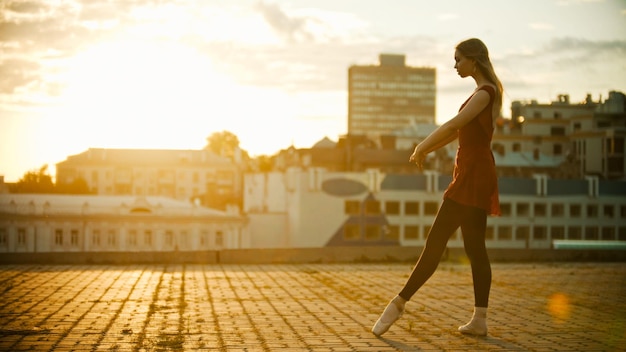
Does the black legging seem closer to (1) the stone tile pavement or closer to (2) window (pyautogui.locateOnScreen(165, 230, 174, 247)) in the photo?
(1) the stone tile pavement

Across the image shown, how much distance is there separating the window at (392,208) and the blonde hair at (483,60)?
3130 inches

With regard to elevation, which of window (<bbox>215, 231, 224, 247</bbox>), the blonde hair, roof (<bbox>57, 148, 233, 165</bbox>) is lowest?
window (<bbox>215, 231, 224, 247</bbox>)

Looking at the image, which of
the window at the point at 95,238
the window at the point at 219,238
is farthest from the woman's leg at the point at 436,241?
the window at the point at 219,238

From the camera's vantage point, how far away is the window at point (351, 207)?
8544 centimetres

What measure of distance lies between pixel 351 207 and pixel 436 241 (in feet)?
258

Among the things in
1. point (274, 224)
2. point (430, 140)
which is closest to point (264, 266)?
point (430, 140)

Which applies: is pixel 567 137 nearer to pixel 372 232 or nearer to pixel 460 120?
pixel 372 232

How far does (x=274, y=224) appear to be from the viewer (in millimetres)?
86312

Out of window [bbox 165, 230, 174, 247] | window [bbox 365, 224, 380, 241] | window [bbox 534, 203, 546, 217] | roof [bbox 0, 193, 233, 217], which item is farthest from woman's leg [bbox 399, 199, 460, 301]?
window [bbox 534, 203, 546, 217]

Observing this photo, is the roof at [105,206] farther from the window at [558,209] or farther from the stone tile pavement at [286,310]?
the stone tile pavement at [286,310]

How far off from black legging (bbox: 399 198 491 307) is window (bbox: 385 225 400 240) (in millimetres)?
79387

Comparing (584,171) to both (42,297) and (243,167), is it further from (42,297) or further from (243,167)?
(42,297)

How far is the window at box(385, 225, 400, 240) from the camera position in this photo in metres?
86.3

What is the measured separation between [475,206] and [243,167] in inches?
4437
